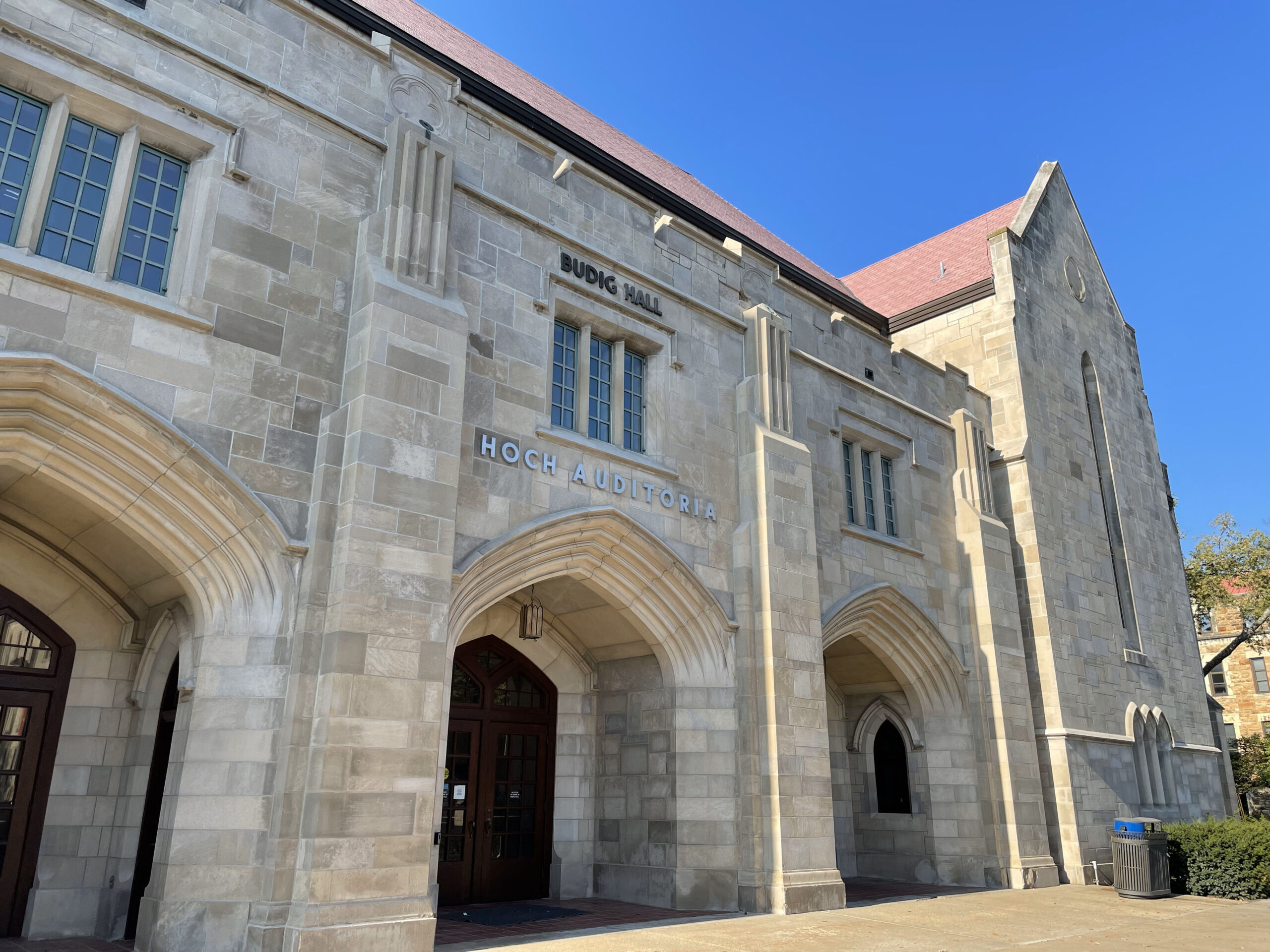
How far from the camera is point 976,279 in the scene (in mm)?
21531

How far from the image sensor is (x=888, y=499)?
55.3ft

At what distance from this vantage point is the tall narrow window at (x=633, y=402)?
12695 mm

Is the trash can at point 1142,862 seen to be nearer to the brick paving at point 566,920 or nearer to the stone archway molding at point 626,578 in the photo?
the brick paving at point 566,920

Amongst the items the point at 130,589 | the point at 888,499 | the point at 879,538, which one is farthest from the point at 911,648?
the point at 130,589

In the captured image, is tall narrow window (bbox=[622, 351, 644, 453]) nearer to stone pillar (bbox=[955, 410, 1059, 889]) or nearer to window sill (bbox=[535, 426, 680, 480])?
window sill (bbox=[535, 426, 680, 480])

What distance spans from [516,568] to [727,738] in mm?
3721

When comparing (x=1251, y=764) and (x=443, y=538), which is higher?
(x=443, y=538)

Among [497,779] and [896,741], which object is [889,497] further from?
[497,779]

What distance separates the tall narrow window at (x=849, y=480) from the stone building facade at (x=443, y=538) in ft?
0.95

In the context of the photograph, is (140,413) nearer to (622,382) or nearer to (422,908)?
(422,908)

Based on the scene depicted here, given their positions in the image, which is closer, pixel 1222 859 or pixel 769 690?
pixel 769 690

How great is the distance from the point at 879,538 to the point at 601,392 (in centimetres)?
589

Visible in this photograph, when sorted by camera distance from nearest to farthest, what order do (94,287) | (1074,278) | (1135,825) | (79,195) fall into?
(94,287), (79,195), (1135,825), (1074,278)

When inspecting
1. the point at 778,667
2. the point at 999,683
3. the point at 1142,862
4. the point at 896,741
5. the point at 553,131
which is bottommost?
the point at 1142,862
